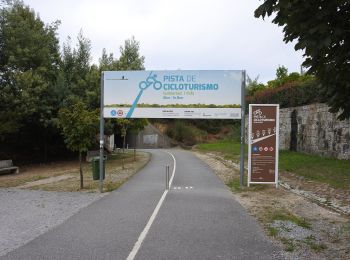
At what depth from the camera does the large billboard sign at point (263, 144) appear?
18.0m

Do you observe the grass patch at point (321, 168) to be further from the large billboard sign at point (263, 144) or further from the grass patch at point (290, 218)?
the grass patch at point (290, 218)

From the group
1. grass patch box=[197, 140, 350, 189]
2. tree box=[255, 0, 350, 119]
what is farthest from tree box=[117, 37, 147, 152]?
tree box=[255, 0, 350, 119]

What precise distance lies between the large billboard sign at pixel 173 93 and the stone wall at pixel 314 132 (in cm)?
568

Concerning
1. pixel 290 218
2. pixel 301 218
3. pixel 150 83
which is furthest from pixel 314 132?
pixel 290 218

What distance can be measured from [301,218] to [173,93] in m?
8.76

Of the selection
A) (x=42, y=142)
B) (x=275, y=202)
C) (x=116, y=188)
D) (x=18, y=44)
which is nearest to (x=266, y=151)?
(x=275, y=202)

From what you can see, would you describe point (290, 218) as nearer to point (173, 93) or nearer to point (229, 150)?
point (173, 93)

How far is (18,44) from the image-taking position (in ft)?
101

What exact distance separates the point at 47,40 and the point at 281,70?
32.3 metres

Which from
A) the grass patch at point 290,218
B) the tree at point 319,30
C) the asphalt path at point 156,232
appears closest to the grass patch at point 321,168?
the asphalt path at point 156,232

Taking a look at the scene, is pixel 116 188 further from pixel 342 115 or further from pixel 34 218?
pixel 342 115

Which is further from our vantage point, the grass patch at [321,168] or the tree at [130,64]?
the tree at [130,64]

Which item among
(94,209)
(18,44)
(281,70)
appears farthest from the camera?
(281,70)

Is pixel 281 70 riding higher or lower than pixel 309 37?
higher
